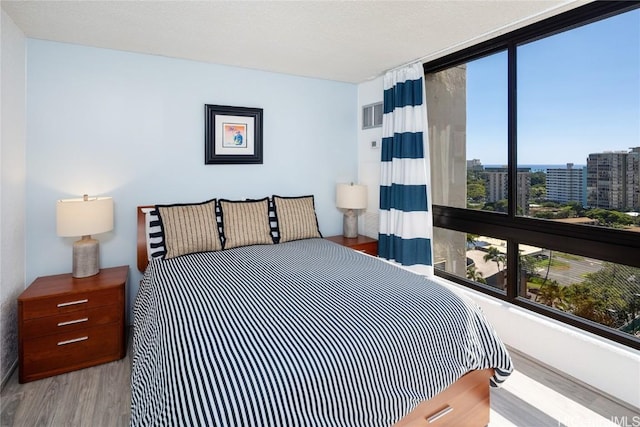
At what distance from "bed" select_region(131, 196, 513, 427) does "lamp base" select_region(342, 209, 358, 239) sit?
61.5 inches

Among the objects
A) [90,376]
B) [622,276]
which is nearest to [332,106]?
[622,276]

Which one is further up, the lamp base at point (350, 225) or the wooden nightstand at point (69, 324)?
the lamp base at point (350, 225)

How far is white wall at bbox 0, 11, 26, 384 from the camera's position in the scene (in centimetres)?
219

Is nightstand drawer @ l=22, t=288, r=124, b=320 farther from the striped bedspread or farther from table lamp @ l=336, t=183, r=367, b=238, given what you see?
table lamp @ l=336, t=183, r=367, b=238

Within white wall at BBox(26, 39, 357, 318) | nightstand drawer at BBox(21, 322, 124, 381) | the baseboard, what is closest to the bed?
nightstand drawer at BBox(21, 322, 124, 381)

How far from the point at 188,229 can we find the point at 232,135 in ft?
3.52

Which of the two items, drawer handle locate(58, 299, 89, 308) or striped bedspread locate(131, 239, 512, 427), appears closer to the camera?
striped bedspread locate(131, 239, 512, 427)

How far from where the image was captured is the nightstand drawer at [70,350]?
7.24 ft

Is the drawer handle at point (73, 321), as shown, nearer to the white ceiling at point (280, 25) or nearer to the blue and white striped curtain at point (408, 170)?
the white ceiling at point (280, 25)

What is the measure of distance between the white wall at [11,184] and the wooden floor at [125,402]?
1.09ft

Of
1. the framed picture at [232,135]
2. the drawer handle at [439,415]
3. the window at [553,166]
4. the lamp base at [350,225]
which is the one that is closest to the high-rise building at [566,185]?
the window at [553,166]

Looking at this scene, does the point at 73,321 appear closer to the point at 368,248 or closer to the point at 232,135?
the point at 232,135

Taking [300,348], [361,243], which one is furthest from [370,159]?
[300,348]

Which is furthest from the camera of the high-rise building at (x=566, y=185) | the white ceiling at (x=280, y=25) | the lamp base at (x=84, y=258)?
the lamp base at (x=84, y=258)
